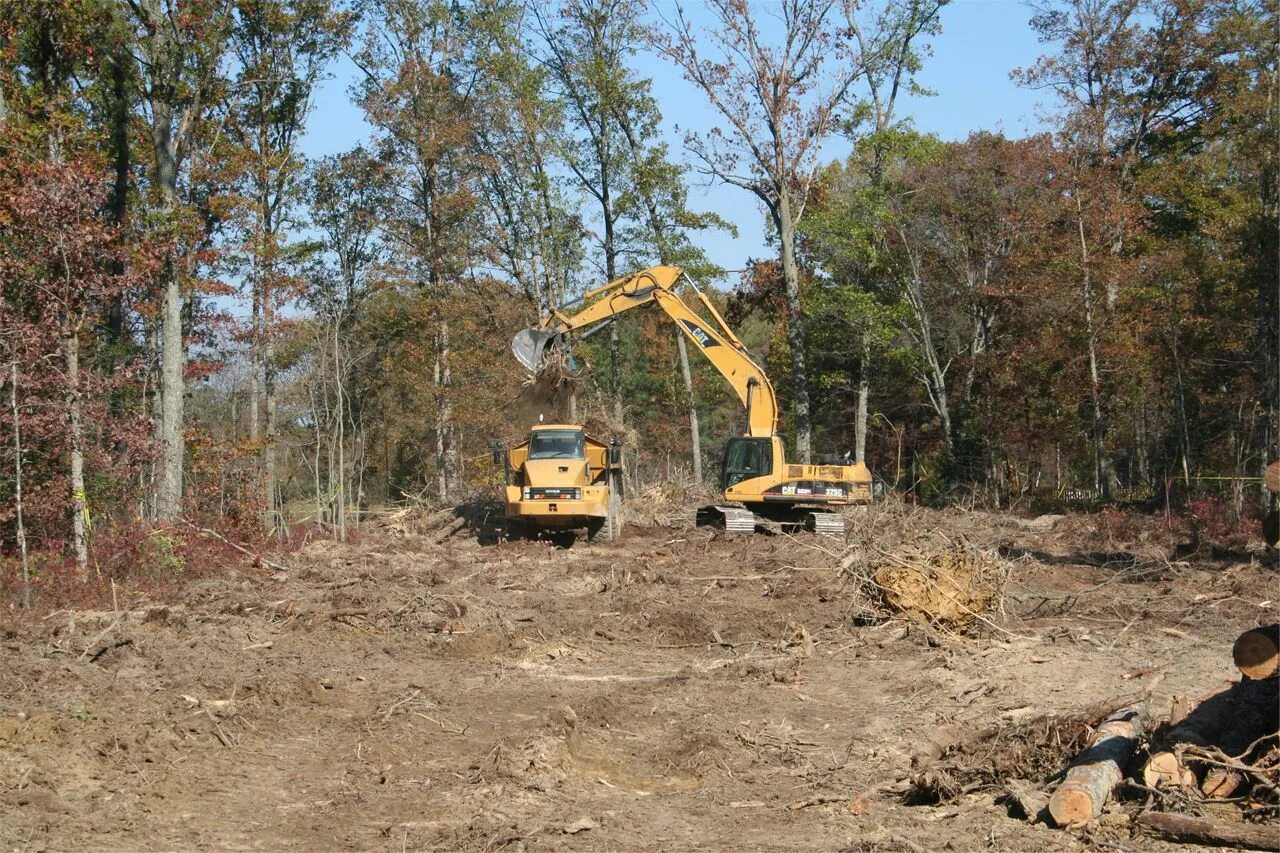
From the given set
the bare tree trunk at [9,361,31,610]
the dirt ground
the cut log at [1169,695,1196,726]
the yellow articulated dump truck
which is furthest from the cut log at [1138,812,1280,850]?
the yellow articulated dump truck

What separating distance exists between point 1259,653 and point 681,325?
18.6 m

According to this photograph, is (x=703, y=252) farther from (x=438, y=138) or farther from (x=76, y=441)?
(x=76, y=441)

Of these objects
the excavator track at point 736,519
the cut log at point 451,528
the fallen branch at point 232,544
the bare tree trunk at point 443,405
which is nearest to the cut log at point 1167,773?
the fallen branch at point 232,544

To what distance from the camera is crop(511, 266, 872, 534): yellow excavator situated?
22.8 meters

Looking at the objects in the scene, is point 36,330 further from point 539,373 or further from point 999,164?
point 999,164

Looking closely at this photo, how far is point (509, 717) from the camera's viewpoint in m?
10.0

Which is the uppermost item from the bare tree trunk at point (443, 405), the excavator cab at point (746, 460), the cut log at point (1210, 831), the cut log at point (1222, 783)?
the bare tree trunk at point (443, 405)

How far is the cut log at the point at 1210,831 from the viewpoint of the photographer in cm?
612

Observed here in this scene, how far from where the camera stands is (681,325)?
24969 millimetres

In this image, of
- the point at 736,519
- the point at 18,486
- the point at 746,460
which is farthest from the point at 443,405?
the point at 18,486

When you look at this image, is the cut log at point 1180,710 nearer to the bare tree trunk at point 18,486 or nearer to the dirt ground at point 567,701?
the dirt ground at point 567,701

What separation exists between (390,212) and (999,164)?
733 inches

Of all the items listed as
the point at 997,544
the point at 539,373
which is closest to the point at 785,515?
the point at 997,544

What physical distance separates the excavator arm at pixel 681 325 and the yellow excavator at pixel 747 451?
19 millimetres
